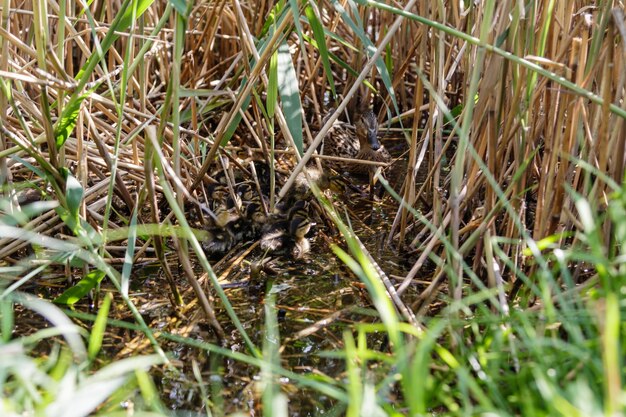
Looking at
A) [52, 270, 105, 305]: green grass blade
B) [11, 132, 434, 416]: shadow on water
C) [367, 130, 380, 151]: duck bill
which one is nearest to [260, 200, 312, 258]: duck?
[11, 132, 434, 416]: shadow on water

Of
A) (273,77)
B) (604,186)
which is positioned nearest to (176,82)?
(273,77)

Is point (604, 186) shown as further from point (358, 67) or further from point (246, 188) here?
point (358, 67)

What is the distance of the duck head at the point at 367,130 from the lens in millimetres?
3930

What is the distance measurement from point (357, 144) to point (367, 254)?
1.67 metres

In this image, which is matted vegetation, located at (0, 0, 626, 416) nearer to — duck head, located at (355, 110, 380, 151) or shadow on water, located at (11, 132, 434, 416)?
shadow on water, located at (11, 132, 434, 416)

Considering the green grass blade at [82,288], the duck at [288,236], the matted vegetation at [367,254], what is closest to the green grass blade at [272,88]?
the matted vegetation at [367,254]

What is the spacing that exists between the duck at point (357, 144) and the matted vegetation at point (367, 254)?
67cm

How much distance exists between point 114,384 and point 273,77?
135 cm

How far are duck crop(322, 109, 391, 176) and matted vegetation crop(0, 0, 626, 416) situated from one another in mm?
671

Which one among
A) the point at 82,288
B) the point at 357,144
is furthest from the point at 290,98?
the point at 357,144

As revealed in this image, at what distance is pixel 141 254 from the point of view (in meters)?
2.82

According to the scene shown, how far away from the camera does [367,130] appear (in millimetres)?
4000

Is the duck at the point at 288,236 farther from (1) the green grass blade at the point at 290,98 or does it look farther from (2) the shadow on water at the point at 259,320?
(1) the green grass blade at the point at 290,98

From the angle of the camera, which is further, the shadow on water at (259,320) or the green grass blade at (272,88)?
the green grass blade at (272,88)
